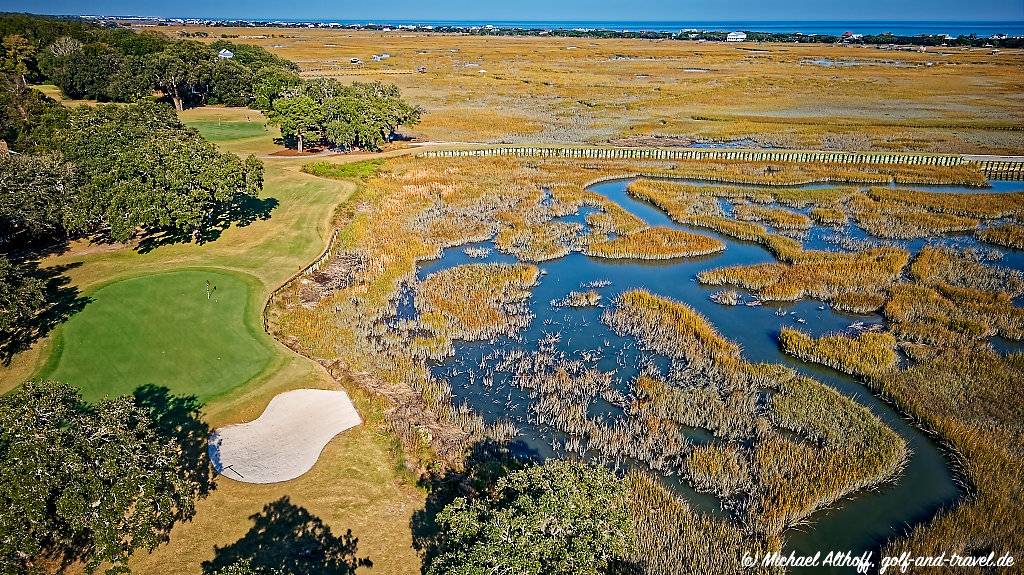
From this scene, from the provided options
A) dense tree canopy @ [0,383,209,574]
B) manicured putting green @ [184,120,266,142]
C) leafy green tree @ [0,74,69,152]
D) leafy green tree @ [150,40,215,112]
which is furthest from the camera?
leafy green tree @ [150,40,215,112]

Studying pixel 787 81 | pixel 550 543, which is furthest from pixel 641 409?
pixel 787 81

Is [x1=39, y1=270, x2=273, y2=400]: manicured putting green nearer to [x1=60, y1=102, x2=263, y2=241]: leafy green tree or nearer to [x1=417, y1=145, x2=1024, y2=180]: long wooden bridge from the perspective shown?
[x1=60, y1=102, x2=263, y2=241]: leafy green tree

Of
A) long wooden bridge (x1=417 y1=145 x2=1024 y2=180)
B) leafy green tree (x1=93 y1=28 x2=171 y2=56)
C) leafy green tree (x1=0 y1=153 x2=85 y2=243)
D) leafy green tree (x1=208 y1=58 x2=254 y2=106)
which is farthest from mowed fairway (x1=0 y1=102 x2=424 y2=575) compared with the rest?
leafy green tree (x1=93 y1=28 x2=171 y2=56)

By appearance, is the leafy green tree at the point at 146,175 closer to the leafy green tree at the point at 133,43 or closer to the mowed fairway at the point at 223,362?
the mowed fairway at the point at 223,362

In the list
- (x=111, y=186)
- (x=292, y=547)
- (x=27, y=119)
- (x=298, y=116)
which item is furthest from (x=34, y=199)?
(x=292, y=547)

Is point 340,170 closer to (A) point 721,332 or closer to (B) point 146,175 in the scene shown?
(B) point 146,175

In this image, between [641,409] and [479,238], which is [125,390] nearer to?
[641,409]

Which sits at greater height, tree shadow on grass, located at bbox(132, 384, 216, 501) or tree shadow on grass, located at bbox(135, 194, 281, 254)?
tree shadow on grass, located at bbox(135, 194, 281, 254)
